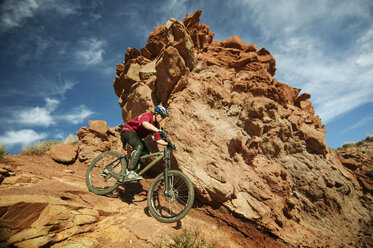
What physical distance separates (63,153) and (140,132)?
17.5 ft

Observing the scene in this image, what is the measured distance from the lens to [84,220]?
3.42 meters

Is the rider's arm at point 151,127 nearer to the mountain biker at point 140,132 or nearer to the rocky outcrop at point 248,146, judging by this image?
the mountain biker at point 140,132

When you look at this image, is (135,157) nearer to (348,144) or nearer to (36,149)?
(36,149)

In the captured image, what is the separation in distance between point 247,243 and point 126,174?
3948 millimetres

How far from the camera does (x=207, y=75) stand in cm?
773

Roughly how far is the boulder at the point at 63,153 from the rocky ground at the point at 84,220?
270cm

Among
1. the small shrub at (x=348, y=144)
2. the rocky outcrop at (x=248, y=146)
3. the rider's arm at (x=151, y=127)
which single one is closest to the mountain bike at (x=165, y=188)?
the rider's arm at (x=151, y=127)

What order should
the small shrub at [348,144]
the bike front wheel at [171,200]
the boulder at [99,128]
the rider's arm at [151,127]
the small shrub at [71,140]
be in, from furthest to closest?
the small shrub at [348,144]
the small shrub at [71,140]
the boulder at [99,128]
the rider's arm at [151,127]
the bike front wheel at [171,200]

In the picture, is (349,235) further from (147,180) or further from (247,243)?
(147,180)

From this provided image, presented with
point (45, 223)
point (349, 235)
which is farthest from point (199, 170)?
point (349, 235)

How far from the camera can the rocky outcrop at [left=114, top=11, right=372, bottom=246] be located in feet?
17.5

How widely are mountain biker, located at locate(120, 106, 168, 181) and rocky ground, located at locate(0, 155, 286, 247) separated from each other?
105cm

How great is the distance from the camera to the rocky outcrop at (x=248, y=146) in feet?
17.5

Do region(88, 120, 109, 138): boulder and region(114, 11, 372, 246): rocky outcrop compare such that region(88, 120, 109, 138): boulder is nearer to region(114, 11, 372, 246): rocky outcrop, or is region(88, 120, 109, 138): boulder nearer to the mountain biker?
region(114, 11, 372, 246): rocky outcrop
